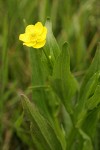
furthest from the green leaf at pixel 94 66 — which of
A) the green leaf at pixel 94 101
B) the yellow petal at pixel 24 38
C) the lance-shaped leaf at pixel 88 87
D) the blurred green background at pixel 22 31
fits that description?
the blurred green background at pixel 22 31

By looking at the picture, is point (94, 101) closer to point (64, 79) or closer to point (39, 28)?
point (64, 79)

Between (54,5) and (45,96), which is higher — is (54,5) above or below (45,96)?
above

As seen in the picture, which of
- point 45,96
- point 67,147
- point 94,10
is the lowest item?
point 67,147

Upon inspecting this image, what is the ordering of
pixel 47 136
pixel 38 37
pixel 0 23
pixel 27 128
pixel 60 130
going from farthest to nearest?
pixel 0 23, pixel 27 128, pixel 60 130, pixel 47 136, pixel 38 37

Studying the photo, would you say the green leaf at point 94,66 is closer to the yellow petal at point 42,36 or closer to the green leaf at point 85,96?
the green leaf at point 85,96

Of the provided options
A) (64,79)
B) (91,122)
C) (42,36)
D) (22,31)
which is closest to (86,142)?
(91,122)

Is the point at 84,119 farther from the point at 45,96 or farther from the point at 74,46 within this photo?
the point at 74,46

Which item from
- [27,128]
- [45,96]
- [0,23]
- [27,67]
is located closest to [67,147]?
[45,96]
